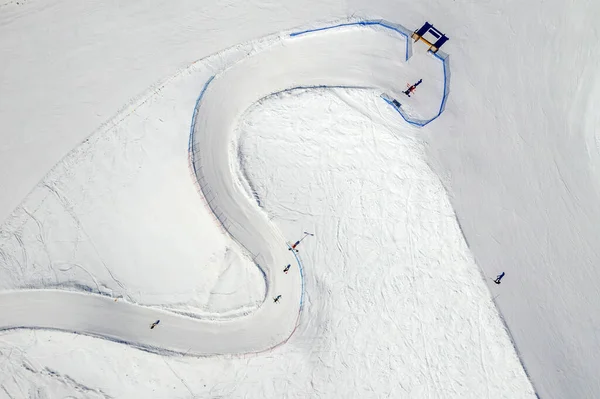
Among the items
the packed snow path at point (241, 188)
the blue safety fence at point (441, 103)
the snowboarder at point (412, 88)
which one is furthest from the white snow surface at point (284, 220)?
the snowboarder at point (412, 88)

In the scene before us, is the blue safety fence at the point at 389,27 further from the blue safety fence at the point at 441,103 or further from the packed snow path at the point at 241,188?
the blue safety fence at the point at 441,103

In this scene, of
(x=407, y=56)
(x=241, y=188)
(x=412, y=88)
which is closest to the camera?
(x=241, y=188)

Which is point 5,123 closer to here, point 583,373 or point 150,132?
point 150,132

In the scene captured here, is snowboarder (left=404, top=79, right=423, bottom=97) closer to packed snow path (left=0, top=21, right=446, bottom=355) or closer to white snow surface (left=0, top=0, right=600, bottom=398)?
packed snow path (left=0, top=21, right=446, bottom=355)

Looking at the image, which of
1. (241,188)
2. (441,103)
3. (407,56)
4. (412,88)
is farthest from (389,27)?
(241,188)

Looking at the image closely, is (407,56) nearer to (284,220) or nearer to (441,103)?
(441,103)

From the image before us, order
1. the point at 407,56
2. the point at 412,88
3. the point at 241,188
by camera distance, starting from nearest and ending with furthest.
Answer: the point at 241,188, the point at 412,88, the point at 407,56

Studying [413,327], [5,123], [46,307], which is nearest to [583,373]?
[413,327]

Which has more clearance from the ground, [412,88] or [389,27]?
[389,27]
